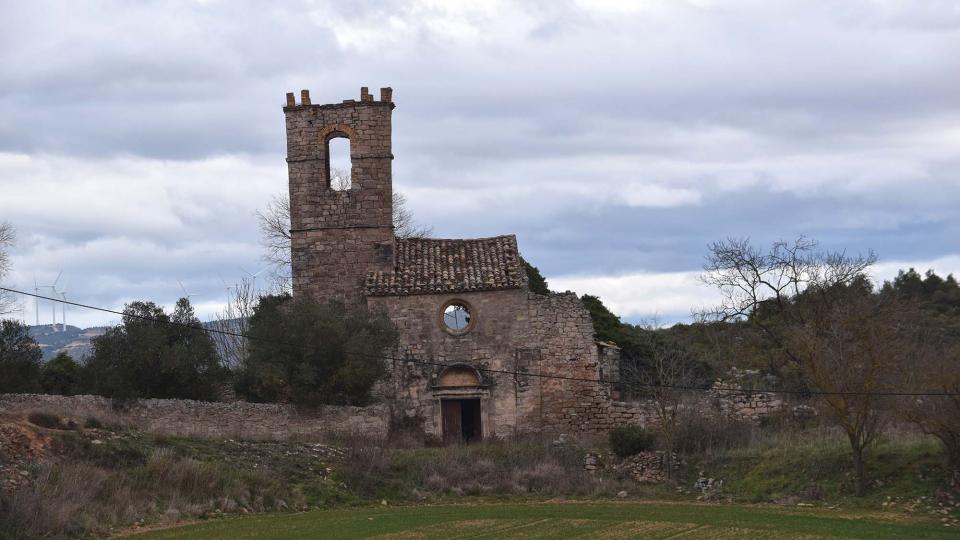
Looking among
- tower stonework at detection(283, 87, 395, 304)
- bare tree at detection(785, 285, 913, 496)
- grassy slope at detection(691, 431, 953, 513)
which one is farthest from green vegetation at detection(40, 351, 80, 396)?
bare tree at detection(785, 285, 913, 496)

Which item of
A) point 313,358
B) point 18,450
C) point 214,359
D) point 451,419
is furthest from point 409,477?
point 18,450

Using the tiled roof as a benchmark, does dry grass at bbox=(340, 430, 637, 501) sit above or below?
below

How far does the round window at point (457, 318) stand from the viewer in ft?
126

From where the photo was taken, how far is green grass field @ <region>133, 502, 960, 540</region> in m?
24.4

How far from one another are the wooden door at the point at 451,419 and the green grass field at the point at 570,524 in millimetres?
9085

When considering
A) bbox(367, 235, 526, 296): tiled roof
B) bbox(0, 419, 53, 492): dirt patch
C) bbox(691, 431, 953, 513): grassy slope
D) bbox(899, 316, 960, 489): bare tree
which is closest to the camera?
bbox(0, 419, 53, 492): dirt patch

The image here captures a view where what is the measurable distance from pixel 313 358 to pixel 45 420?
8134 millimetres

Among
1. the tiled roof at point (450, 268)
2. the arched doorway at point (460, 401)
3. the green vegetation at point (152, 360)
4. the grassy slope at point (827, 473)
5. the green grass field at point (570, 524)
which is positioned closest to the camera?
the green grass field at point (570, 524)

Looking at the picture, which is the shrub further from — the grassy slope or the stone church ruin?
the grassy slope

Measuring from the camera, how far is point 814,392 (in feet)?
100

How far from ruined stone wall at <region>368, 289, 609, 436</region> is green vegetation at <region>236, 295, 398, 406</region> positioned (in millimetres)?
1563

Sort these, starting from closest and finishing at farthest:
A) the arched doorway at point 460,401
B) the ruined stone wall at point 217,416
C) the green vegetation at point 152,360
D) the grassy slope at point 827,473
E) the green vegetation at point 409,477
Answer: the green vegetation at point 409,477
the grassy slope at point 827,473
the ruined stone wall at point 217,416
the green vegetation at point 152,360
the arched doorway at point 460,401

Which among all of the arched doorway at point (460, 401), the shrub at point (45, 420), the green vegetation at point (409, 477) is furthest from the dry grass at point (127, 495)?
the arched doorway at point (460, 401)

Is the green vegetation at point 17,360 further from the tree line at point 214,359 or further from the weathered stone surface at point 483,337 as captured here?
the weathered stone surface at point 483,337
